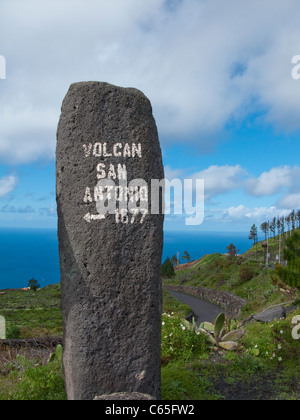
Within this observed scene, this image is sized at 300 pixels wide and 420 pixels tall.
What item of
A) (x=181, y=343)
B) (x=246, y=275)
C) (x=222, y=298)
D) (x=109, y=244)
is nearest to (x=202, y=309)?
(x=222, y=298)

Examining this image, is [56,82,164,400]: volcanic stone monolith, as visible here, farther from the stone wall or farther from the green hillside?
the stone wall

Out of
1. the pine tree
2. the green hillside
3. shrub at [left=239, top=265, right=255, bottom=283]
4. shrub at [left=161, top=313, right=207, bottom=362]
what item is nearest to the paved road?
the green hillside

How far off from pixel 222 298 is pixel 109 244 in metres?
31.8

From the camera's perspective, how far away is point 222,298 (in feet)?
113

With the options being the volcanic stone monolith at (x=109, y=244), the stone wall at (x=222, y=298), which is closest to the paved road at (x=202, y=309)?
the stone wall at (x=222, y=298)

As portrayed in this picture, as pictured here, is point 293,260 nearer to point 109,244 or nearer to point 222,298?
point 109,244

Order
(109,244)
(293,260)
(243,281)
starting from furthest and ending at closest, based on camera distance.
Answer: (243,281) < (293,260) < (109,244)

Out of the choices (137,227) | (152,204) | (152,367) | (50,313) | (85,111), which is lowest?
(50,313)

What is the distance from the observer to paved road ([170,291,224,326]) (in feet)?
93.3
